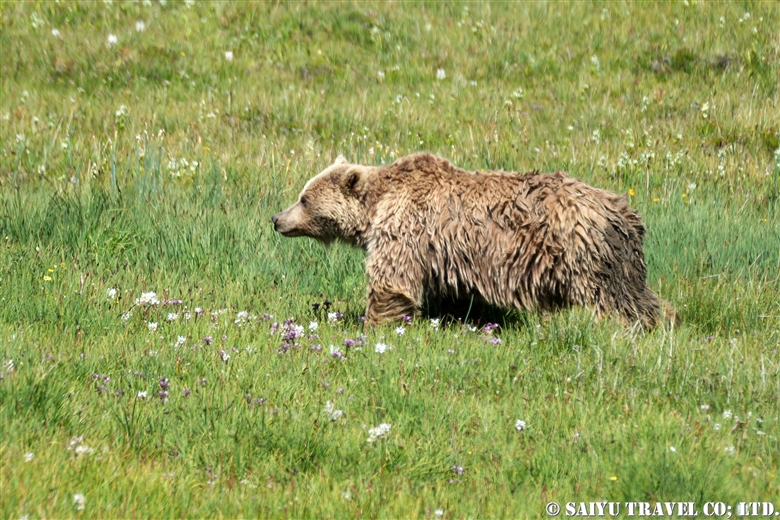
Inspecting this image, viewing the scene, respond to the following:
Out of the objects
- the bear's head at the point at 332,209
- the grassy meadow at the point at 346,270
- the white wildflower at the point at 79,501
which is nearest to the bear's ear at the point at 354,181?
the bear's head at the point at 332,209

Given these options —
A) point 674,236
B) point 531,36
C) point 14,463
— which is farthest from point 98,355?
point 531,36

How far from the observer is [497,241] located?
5930mm

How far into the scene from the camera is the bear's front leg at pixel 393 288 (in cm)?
614

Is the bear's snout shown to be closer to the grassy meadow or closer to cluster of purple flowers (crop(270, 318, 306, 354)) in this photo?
the grassy meadow

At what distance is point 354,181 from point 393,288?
42.6 inches

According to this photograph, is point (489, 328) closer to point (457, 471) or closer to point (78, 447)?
point (457, 471)

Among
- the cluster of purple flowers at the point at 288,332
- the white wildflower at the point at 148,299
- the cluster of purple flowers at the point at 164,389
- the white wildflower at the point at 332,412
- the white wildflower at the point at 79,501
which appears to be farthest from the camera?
the white wildflower at the point at 148,299

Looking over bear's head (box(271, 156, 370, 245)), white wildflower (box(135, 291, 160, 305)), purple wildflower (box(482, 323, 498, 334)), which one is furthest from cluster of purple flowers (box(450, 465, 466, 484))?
bear's head (box(271, 156, 370, 245))

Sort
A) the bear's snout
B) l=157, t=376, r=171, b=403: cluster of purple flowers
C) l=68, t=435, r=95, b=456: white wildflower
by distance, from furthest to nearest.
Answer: the bear's snout, l=157, t=376, r=171, b=403: cluster of purple flowers, l=68, t=435, r=95, b=456: white wildflower

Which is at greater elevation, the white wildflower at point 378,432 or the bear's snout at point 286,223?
the white wildflower at point 378,432

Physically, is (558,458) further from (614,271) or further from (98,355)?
(98,355)

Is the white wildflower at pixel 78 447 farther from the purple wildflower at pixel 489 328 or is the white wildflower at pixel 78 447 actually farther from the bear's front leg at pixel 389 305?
the purple wildflower at pixel 489 328

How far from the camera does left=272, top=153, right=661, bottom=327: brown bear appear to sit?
568 cm

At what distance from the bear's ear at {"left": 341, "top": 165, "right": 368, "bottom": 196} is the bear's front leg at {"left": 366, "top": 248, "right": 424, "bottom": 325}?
734mm
